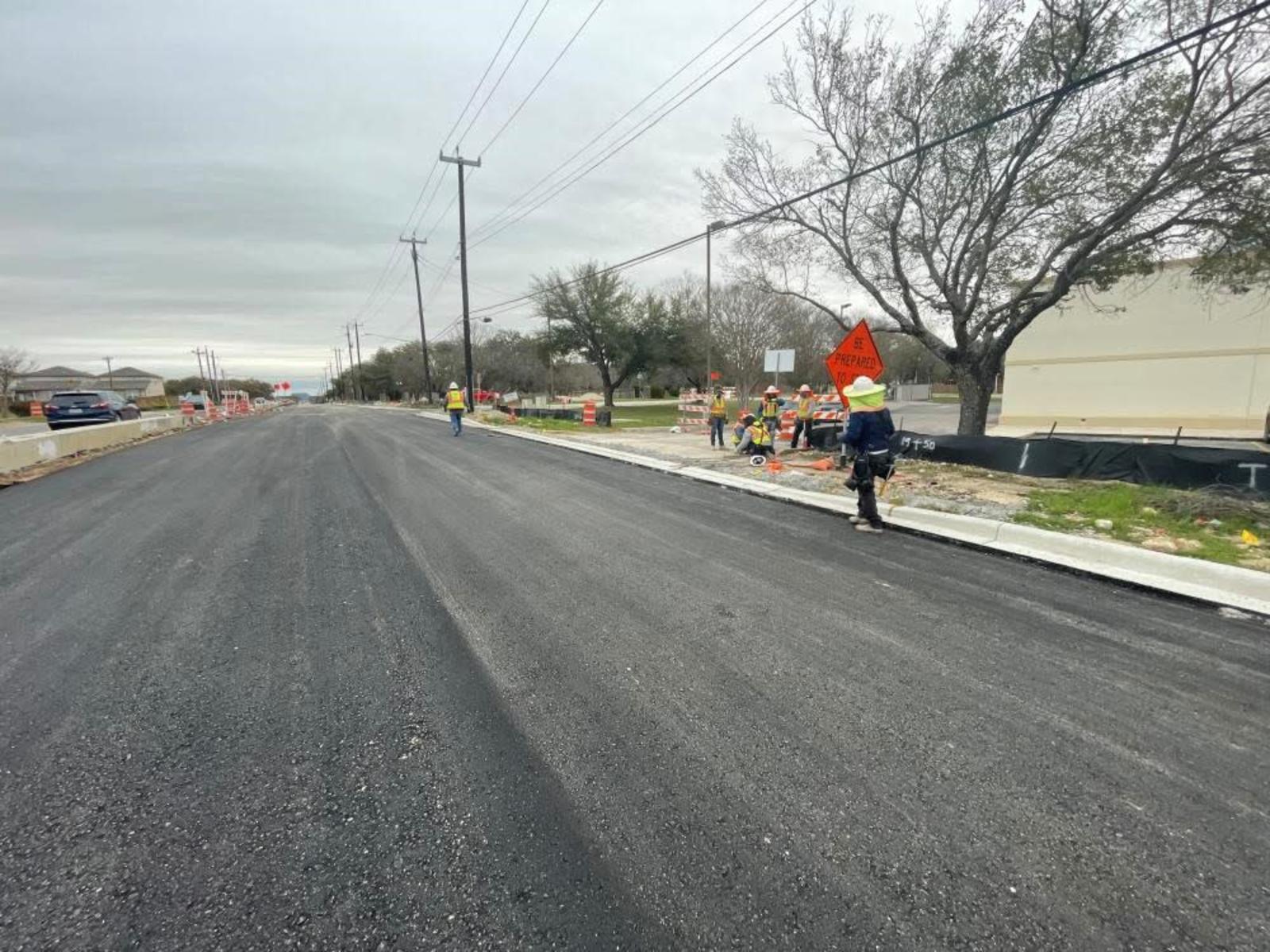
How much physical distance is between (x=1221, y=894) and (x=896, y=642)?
1805mm

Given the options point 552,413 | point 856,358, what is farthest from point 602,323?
point 856,358

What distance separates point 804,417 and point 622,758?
12.3 meters

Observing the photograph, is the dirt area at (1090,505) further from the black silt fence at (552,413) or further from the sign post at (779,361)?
the black silt fence at (552,413)

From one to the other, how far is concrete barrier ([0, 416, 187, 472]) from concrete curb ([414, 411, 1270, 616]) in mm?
13966

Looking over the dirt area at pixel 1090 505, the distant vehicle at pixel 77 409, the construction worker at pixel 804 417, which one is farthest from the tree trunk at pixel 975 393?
the distant vehicle at pixel 77 409

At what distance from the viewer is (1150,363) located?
872 inches

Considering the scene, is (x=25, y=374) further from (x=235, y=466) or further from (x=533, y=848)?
(x=533, y=848)

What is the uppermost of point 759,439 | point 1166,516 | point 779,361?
point 779,361

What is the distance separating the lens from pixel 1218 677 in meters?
3.11

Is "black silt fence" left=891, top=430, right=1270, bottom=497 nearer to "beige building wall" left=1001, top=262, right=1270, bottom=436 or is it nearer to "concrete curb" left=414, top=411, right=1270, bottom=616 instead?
"concrete curb" left=414, top=411, right=1270, bottom=616

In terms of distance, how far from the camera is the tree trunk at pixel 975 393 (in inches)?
533

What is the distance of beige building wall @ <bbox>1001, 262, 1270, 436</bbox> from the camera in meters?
20.5

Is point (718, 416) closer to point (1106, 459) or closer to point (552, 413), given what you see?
point (1106, 459)

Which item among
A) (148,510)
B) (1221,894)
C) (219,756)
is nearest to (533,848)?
(219,756)
